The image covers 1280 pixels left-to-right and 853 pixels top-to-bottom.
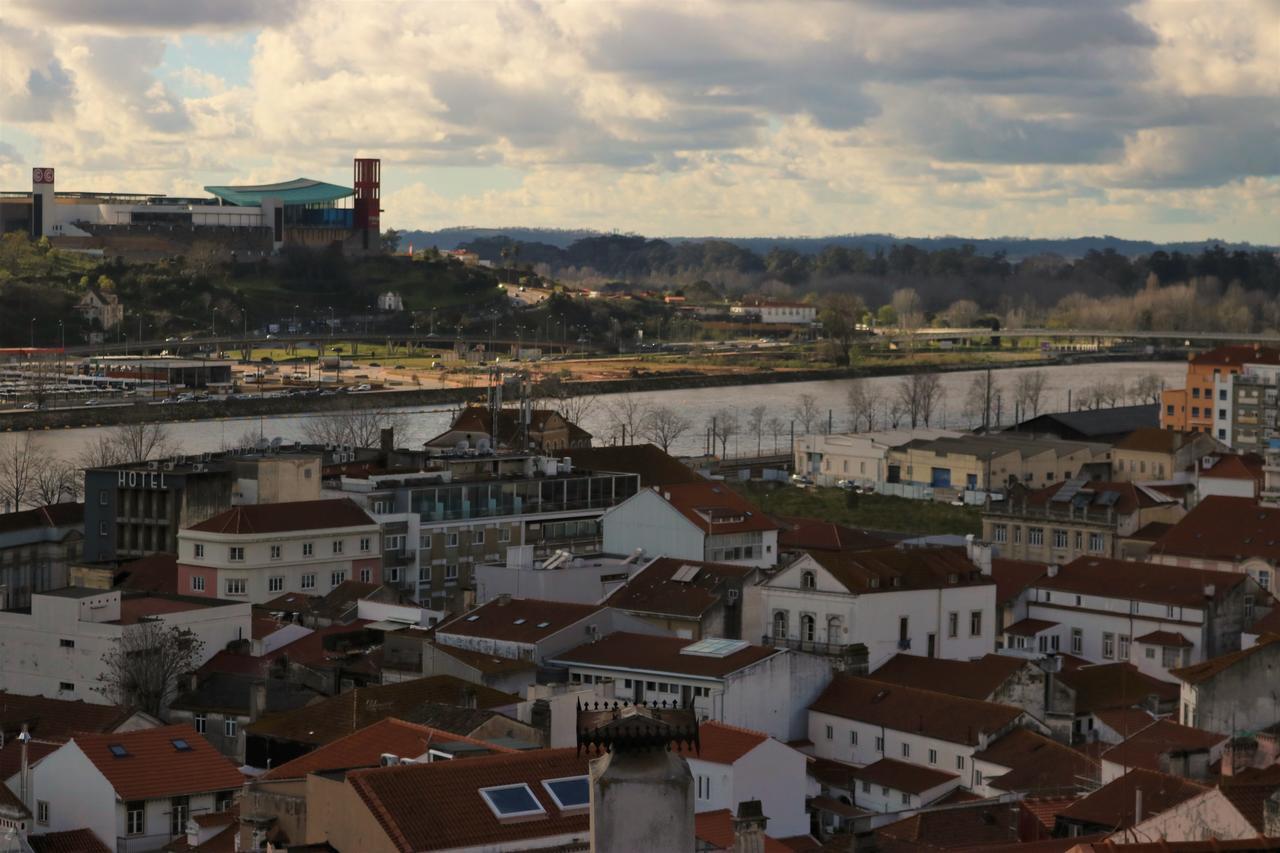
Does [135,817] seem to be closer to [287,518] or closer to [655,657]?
[655,657]

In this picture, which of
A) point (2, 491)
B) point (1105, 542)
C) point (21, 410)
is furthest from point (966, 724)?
point (21, 410)

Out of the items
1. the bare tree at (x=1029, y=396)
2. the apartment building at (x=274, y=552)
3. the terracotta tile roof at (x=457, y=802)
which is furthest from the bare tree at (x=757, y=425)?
the terracotta tile roof at (x=457, y=802)

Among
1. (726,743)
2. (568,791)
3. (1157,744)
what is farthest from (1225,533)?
(568,791)

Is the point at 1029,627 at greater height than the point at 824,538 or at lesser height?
lesser

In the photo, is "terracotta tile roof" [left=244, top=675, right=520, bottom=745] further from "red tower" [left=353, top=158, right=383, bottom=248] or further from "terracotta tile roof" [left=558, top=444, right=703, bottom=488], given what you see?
"red tower" [left=353, top=158, right=383, bottom=248]

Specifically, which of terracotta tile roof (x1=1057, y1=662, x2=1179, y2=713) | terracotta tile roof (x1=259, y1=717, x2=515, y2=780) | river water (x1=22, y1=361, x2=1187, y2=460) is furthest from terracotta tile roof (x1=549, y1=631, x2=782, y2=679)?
river water (x1=22, y1=361, x2=1187, y2=460)

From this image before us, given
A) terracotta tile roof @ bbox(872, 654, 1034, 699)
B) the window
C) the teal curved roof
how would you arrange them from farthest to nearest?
the teal curved roof → terracotta tile roof @ bbox(872, 654, 1034, 699) → the window

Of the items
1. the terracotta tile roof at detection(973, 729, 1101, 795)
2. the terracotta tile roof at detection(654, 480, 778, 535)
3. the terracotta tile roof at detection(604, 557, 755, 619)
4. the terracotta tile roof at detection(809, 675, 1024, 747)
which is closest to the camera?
the terracotta tile roof at detection(973, 729, 1101, 795)
